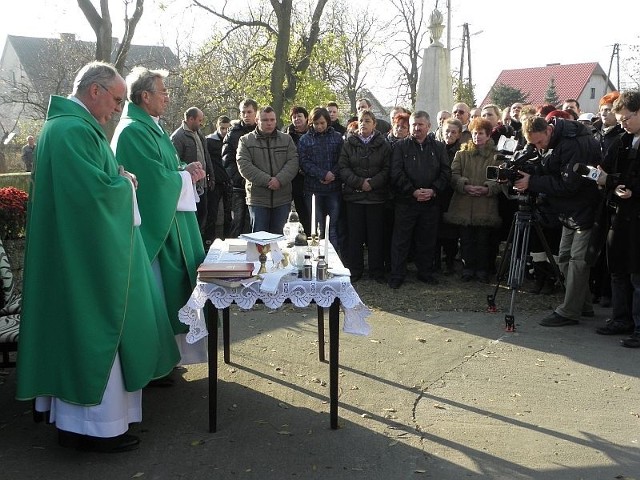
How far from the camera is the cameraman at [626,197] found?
5.68m

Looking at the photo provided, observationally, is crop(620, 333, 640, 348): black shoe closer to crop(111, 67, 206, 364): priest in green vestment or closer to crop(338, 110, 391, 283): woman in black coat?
crop(338, 110, 391, 283): woman in black coat

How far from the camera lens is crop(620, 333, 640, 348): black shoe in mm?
5738

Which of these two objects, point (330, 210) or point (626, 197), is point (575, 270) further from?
point (330, 210)

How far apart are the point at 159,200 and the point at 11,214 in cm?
308

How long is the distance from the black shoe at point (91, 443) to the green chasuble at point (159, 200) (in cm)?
91

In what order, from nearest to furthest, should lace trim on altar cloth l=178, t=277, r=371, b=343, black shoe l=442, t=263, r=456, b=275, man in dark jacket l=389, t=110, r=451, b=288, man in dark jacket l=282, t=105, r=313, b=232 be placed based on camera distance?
1. lace trim on altar cloth l=178, t=277, r=371, b=343
2. man in dark jacket l=389, t=110, r=451, b=288
3. black shoe l=442, t=263, r=456, b=275
4. man in dark jacket l=282, t=105, r=313, b=232

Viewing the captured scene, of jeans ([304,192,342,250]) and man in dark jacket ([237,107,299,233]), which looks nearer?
man in dark jacket ([237,107,299,233])

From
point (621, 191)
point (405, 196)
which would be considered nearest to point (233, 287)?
point (621, 191)

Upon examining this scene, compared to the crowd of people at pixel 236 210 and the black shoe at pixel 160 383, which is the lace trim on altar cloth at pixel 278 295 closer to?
the crowd of people at pixel 236 210

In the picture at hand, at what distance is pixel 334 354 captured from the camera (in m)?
4.08

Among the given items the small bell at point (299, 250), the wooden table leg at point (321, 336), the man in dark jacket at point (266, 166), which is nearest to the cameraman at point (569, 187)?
the wooden table leg at point (321, 336)

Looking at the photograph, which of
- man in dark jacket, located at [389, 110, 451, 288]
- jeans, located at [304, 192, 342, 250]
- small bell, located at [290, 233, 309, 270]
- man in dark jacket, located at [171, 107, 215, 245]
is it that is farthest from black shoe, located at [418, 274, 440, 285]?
small bell, located at [290, 233, 309, 270]

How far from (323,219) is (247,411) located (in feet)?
13.4

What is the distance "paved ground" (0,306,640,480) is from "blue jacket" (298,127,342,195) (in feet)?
7.81
